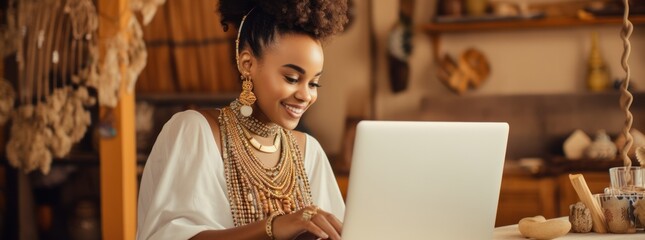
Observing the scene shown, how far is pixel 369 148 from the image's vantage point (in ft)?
5.94

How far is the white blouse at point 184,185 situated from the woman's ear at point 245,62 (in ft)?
0.47

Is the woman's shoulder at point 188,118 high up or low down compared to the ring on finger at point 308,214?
up

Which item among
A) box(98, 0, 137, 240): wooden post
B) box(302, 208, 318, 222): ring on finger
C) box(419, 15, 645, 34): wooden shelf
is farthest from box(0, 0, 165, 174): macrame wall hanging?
box(302, 208, 318, 222): ring on finger

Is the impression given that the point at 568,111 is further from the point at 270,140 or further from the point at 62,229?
the point at 270,140

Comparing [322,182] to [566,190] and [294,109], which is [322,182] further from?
[566,190]

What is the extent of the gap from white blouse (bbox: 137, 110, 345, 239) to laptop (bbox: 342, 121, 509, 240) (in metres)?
0.45

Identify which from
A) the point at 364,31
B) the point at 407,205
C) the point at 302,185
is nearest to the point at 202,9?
the point at 364,31

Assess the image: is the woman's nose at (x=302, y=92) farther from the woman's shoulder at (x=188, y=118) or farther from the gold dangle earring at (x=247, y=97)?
the woman's shoulder at (x=188, y=118)

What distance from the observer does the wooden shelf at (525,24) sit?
5.59m

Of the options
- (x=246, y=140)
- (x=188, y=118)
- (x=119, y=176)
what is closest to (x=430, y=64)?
(x=119, y=176)

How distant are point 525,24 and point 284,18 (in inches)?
146

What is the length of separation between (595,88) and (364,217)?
416 centimetres

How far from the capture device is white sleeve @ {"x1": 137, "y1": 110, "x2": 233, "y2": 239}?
2160 millimetres

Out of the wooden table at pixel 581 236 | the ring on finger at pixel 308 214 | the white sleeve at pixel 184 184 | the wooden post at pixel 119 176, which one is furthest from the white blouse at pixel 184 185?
the wooden post at pixel 119 176
